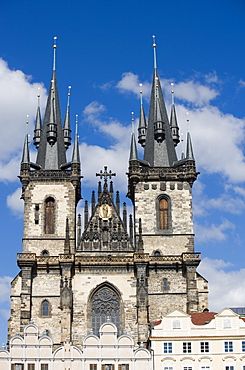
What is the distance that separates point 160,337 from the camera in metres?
42.4

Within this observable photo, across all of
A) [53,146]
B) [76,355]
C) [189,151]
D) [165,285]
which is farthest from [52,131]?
[76,355]

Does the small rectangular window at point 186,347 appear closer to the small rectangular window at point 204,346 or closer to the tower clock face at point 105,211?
the small rectangular window at point 204,346

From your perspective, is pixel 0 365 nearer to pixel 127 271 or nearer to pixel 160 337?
pixel 160 337

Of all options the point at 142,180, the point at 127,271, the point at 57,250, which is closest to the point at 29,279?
the point at 57,250

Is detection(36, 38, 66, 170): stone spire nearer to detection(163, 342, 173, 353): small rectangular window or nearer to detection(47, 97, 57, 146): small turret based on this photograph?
detection(47, 97, 57, 146): small turret

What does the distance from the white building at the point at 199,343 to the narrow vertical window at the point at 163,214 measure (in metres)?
14.5

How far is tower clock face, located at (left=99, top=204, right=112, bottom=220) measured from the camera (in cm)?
5719

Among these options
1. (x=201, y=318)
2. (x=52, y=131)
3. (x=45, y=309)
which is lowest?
(x=201, y=318)

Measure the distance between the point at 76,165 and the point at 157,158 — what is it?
628 centimetres

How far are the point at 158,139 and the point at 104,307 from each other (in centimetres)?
1430

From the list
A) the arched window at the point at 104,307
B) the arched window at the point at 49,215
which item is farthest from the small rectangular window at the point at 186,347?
the arched window at the point at 49,215

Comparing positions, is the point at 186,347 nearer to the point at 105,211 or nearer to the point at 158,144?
the point at 105,211

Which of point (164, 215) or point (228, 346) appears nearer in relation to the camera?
point (228, 346)

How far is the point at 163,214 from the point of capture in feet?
188
